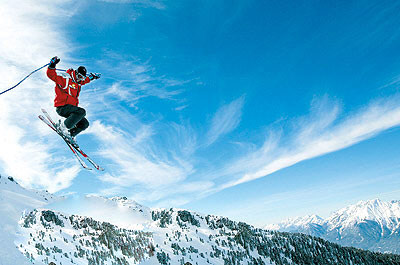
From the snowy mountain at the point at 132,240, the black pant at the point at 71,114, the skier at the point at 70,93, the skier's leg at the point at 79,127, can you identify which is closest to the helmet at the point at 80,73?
the skier at the point at 70,93

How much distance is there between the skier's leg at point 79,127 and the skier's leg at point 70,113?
43.0 inches

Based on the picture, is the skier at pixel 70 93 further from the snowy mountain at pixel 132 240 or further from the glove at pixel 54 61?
the snowy mountain at pixel 132 240

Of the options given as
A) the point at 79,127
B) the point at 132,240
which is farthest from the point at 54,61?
the point at 132,240

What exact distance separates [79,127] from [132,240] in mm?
49879

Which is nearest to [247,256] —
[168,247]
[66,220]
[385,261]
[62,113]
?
[168,247]

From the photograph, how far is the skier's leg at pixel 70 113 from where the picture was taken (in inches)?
471

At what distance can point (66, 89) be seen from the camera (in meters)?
11.7

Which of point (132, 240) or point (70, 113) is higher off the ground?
point (70, 113)

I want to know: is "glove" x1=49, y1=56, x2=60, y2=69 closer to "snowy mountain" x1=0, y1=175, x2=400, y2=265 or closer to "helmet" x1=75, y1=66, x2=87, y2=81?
"helmet" x1=75, y1=66, x2=87, y2=81

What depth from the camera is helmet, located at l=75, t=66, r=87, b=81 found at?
11.9m

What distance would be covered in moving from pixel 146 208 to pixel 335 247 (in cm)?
13076

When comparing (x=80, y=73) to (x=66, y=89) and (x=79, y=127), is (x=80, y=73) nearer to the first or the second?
(x=66, y=89)

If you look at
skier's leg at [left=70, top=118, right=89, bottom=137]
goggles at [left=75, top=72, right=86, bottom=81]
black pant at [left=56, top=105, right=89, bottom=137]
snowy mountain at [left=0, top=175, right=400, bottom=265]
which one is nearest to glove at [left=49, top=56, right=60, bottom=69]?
goggles at [left=75, top=72, right=86, bottom=81]

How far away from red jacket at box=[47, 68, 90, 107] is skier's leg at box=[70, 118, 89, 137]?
5.68 ft
